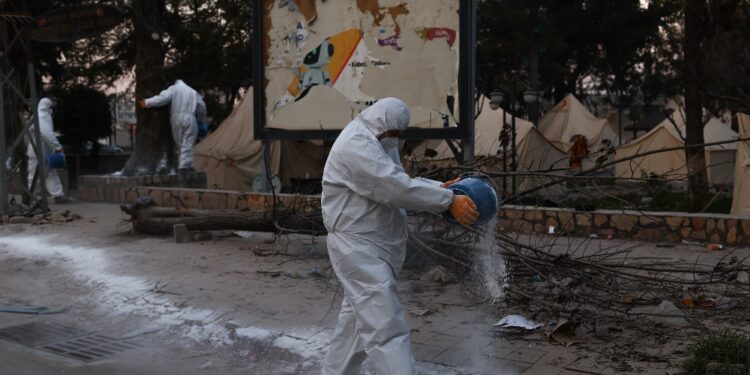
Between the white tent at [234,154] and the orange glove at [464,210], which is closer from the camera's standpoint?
the orange glove at [464,210]

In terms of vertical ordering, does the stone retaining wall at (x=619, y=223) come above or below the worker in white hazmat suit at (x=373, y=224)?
below

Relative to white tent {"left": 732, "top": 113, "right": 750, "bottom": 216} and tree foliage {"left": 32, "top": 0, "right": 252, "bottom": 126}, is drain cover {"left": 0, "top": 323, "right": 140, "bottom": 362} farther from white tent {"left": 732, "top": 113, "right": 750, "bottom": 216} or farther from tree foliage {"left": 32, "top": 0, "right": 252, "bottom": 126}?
tree foliage {"left": 32, "top": 0, "right": 252, "bottom": 126}

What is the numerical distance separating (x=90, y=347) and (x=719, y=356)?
14.2 feet

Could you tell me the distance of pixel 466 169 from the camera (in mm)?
6730

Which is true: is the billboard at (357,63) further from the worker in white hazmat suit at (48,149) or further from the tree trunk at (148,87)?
the worker in white hazmat suit at (48,149)

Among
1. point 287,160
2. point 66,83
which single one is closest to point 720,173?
point 287,160

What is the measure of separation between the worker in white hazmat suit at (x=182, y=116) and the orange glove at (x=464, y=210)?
38.5 ft

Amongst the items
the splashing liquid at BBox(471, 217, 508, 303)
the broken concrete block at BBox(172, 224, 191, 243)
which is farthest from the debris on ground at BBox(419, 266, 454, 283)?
the broken concrete block at BBox(172, 224, 191, 243)

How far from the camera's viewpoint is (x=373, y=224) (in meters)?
3.89

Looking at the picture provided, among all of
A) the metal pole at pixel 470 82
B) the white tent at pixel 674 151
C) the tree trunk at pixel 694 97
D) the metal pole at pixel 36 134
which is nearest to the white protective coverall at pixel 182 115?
the metal pole at pixel 36 134

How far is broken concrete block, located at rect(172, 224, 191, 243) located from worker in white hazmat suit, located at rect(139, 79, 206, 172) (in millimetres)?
5815

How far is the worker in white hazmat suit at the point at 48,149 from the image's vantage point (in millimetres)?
13602

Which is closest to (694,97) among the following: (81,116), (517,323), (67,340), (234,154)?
(517,323)

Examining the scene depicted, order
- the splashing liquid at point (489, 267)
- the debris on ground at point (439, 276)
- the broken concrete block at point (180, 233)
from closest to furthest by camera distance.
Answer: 1. the splashing liquid at point (489, 267)
2. the debris on ground at point (439, 276)
3. the broken concrete block at point (180, 233)
